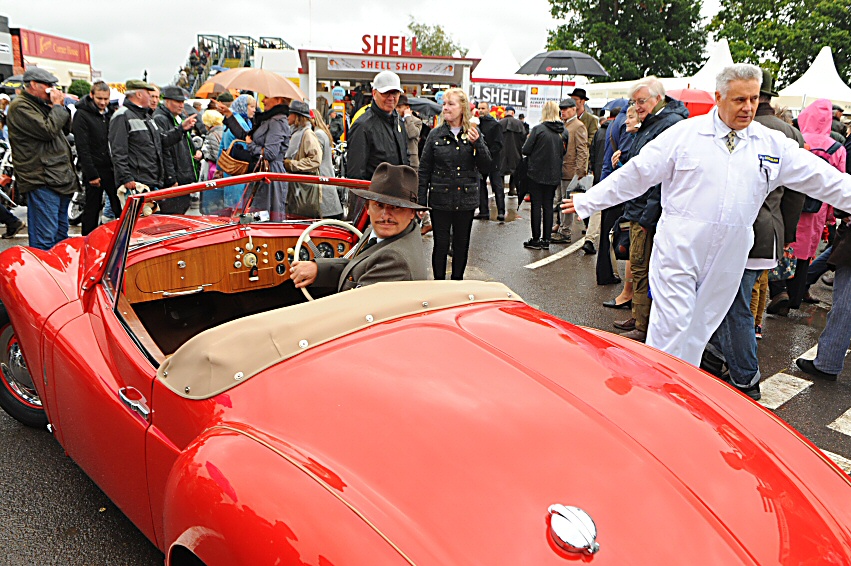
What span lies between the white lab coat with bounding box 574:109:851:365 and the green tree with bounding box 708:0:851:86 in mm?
34285

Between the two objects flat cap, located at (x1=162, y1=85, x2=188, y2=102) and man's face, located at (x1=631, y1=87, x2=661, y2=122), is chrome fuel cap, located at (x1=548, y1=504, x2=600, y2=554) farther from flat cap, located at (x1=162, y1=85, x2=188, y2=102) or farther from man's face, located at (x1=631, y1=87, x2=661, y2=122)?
flat cap, located at (x1=162, y1=85, x2=188, y2=102)

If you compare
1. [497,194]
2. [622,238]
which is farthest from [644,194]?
[497,194]

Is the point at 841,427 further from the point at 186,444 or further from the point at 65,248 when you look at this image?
the point at 65,248

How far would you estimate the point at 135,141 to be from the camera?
21.4 feet

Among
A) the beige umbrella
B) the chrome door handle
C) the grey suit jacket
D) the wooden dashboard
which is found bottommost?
the chrome door handle

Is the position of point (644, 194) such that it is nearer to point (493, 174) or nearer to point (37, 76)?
point (493, 174)

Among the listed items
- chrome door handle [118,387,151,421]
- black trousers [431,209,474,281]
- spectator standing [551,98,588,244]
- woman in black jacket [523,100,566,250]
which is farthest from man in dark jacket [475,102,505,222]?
chrome door handle [118,387,151,421]

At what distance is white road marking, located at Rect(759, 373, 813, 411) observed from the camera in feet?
14.4

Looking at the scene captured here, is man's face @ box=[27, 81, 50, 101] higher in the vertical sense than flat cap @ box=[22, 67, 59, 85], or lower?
lower

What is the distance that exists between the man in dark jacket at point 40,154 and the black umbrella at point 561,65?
8.99 meters

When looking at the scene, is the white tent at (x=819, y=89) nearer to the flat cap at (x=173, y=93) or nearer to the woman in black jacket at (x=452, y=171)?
the woman in black jacket at (x=452, y=171)

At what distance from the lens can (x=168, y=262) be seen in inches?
135

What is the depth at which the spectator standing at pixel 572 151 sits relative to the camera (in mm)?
9055

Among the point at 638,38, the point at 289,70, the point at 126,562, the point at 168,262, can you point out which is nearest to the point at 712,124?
the point at 168,262
